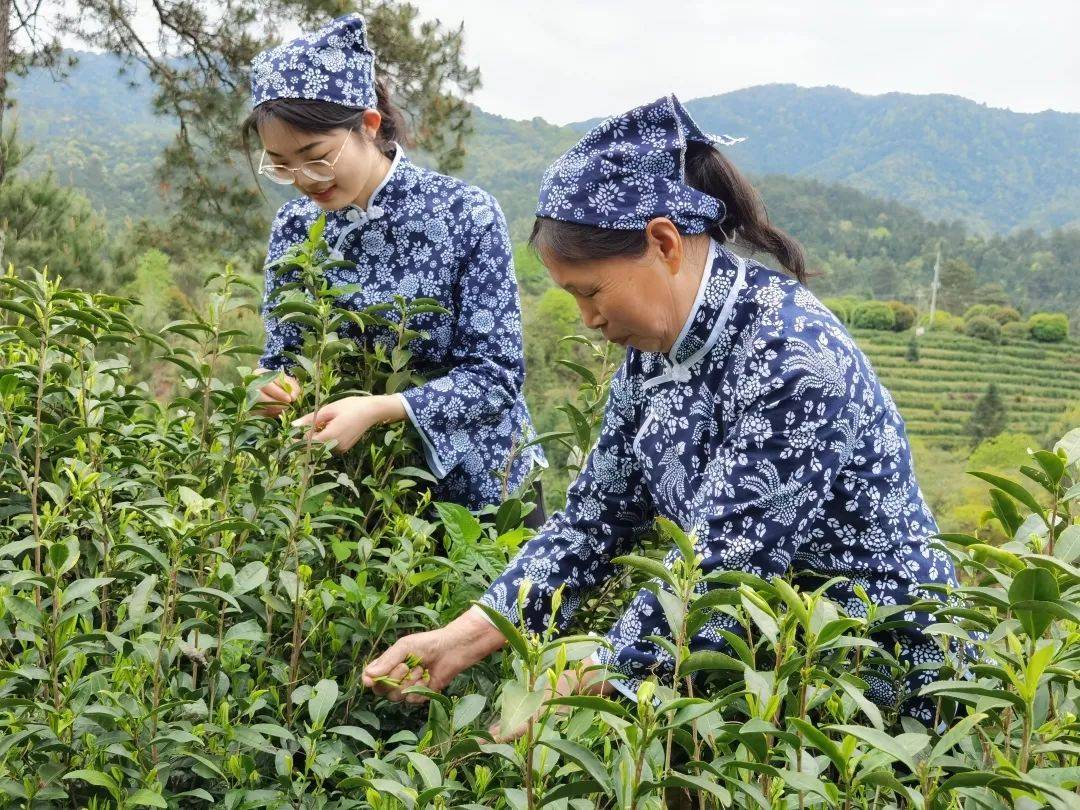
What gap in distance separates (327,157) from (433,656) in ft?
3.47

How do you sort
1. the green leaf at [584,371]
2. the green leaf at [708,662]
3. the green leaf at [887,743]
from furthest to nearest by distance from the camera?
the green leaf at [584,371] < the green leaf at [708,662] < the green leaf at [887,743]

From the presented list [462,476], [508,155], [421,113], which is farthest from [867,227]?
[462,476]

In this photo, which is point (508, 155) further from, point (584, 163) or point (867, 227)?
point (584, 163)

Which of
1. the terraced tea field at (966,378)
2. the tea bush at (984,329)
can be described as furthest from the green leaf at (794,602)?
the tea bush at (984,329)

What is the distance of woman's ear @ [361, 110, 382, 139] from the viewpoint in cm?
202

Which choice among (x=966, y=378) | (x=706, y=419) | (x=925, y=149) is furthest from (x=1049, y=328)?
(x=925, y=149)

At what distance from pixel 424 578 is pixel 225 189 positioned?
10618 millimetres

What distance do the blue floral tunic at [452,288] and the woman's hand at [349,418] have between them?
24 centimetres

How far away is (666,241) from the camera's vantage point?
134 cm

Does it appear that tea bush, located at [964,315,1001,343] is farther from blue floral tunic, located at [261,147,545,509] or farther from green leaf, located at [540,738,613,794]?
green leaf, located at [540,738,613,794]

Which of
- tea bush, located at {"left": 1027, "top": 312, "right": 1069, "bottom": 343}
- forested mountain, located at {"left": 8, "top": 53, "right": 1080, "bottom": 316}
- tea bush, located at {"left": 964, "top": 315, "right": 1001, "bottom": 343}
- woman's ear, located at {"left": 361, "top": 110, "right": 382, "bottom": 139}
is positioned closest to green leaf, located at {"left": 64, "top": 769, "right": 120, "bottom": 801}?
woman's ear, located at {"left": 361, "top": 110, "right": 382, "bottom": 139}

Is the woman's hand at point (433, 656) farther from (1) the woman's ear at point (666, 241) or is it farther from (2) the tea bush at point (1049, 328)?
(2) the tea bush at point (1049, 328)

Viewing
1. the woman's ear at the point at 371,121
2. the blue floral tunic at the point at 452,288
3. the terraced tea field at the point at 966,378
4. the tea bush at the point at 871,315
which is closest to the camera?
the blue floral tunic at the point at 452,288

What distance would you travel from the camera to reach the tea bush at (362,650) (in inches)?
31.8
